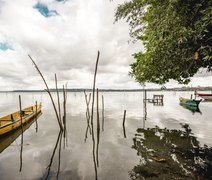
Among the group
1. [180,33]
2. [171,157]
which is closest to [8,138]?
[171,157]

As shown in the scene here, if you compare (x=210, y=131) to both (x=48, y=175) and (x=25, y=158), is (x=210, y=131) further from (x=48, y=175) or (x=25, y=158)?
(x=25, y=158)

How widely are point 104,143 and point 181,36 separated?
821 centimetres

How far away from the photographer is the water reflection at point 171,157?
21.0ft

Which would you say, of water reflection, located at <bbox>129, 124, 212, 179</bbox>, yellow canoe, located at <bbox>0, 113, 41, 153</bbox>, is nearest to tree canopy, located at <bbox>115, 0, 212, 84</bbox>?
water reflection, located at <bbox>129, 124, 212, 179</bbox>

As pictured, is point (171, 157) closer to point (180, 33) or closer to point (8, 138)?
point (180, 33)

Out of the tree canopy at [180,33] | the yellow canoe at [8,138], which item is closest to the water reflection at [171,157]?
the tree canopy at [180,33]

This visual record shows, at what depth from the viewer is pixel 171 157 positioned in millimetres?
8008

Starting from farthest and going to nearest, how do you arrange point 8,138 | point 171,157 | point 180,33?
point 8,138, point 171,157, point 180,33

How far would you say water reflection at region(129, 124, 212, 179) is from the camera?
6398 mm

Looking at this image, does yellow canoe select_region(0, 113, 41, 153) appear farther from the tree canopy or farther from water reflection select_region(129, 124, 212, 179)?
the tree canopy

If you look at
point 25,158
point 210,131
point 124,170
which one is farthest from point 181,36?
point 210,131

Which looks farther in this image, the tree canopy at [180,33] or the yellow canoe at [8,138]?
the yellow canoe at [8,138]

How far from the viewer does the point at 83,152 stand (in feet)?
31.1

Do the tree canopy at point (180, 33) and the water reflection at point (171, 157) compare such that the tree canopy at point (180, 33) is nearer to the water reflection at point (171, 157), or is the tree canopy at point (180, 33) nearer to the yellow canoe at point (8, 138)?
the water reflection at point (171, 157)
